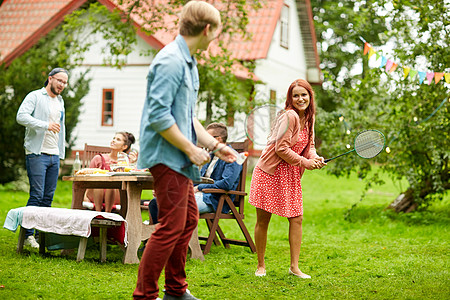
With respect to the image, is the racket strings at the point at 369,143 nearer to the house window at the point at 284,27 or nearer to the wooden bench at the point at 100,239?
the wooden bench at the point at 100,239

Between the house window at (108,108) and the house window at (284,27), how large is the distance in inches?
290

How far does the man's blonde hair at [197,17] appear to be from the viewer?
11.4 ft

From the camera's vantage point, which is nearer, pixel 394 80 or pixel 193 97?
pixel 193 97

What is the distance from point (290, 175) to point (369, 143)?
733mm

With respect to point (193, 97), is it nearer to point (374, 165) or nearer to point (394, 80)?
point (394, 80)

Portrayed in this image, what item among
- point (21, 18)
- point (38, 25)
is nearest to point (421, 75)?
point (38, 25)

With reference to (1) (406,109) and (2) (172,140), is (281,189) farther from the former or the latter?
(1) (406,109)

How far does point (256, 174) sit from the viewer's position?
207 inches

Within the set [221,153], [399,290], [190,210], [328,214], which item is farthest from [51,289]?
[328,214]

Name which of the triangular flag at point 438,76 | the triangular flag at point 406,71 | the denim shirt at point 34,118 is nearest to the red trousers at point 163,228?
the denim shirt at point 34,118

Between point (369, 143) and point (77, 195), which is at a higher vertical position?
point (369, 143)

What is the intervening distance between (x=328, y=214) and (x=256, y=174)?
628cm

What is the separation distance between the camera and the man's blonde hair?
3.48 metres

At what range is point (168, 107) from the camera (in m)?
3.33
